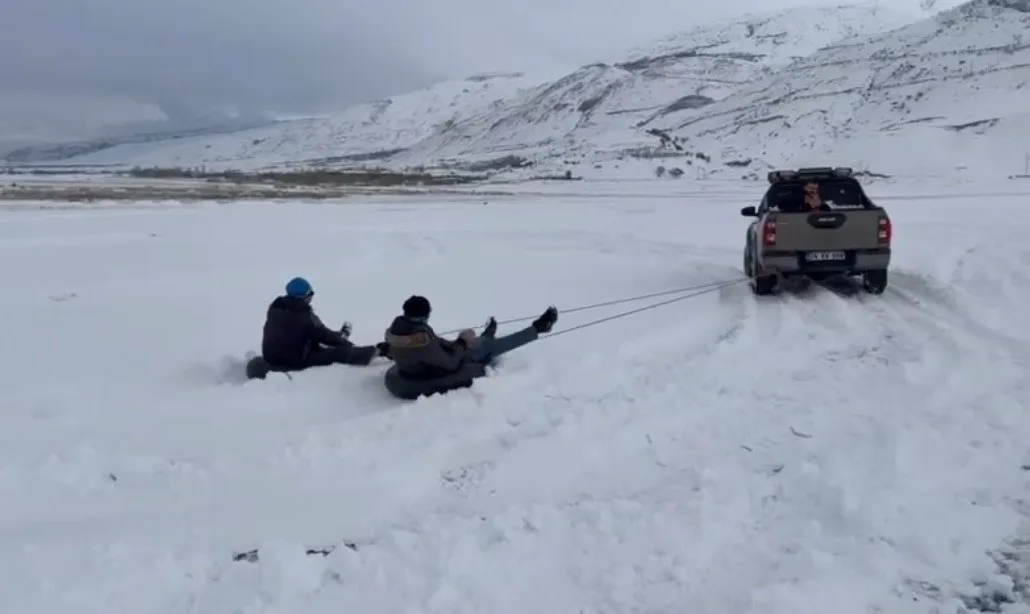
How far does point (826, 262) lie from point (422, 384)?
6.77 m

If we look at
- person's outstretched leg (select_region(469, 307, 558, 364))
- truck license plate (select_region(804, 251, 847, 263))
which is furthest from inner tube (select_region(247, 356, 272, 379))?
truck license plate (select_region(804, 251, 847, 263))

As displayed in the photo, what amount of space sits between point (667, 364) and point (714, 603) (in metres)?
4.35

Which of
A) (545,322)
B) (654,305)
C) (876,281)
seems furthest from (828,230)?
(545,322)

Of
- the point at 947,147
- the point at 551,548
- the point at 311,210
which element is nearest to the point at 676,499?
the point at 551,548

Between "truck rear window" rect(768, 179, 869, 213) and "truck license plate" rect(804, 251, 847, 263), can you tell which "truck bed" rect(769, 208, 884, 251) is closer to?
"truck license plate" rect(804, 251, 847, 263)

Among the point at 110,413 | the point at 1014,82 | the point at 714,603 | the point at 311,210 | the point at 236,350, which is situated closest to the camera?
the point at 714,603

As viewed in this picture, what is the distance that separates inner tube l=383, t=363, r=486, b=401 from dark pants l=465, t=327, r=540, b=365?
0.40 meters

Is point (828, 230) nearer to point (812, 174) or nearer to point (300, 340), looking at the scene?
point (812, 174)

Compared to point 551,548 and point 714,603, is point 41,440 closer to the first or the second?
point 551,548

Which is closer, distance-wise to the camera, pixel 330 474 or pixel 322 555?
pixel 322 555

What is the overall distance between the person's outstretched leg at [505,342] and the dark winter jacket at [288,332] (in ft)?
4.92

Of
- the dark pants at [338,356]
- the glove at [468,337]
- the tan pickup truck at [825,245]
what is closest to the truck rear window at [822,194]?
the tan pickup truck at [825,245]

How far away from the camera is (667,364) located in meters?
8.09

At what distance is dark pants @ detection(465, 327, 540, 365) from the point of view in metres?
7.67
